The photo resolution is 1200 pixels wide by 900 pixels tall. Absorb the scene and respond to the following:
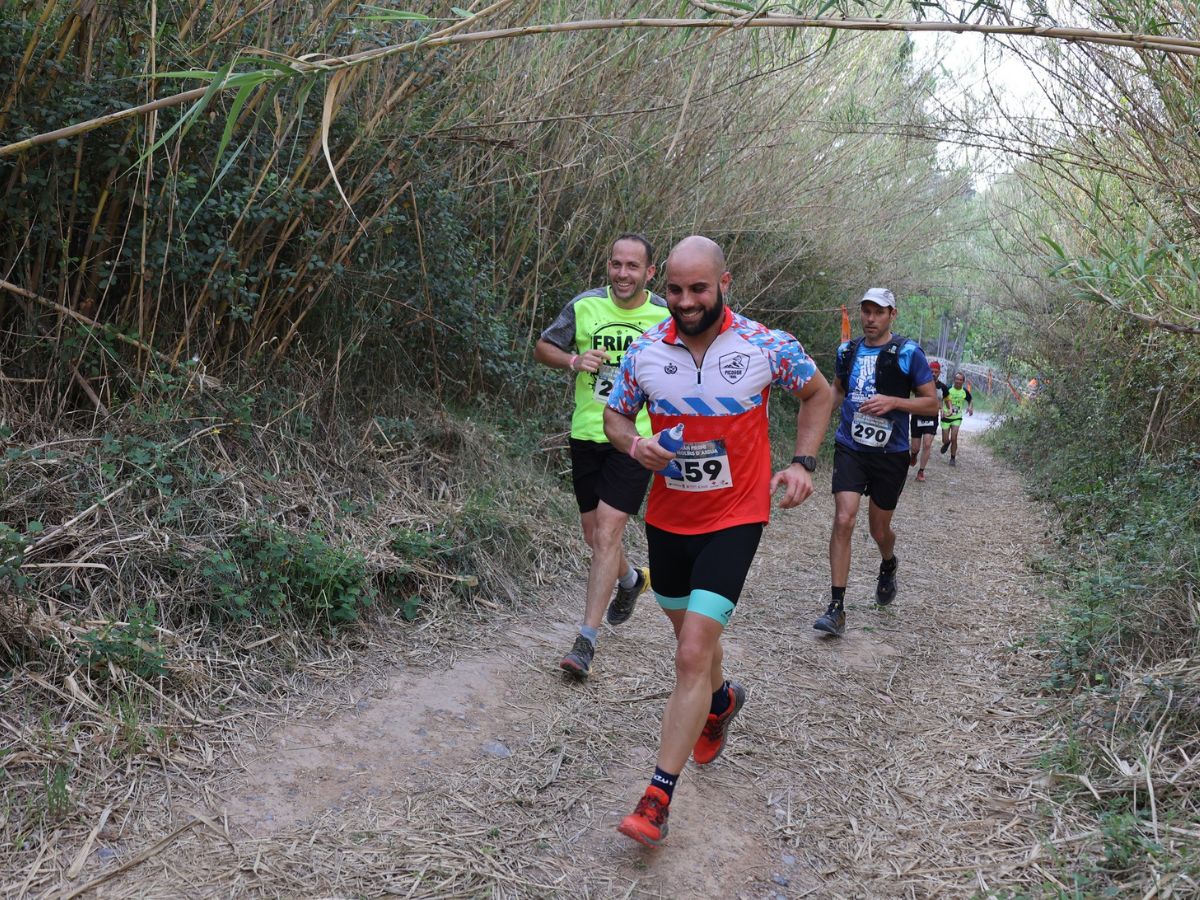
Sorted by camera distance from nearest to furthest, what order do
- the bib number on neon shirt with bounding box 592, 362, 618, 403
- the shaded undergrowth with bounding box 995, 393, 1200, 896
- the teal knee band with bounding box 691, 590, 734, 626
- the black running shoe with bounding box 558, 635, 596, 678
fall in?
the shaded undergrowth with bounding box 995, 393, 1200, 896, the teal knee band with bounding box 691, 590, 734, 626, the black running shoe with bounding box 558, 635, 596, 678, the bib number on neon shirt with bounding box 592, 362, 618, 403

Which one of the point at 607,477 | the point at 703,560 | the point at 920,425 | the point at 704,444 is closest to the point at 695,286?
the point at 704,444

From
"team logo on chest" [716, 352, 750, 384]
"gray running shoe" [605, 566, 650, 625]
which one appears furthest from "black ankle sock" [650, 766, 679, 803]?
"gray running shoe" [605, 566, 650, 625]

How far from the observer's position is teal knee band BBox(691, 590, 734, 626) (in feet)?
10.9

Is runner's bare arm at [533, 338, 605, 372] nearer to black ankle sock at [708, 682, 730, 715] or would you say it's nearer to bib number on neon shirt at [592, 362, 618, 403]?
bib number on neon shirt at [592, 362, 618, 403]

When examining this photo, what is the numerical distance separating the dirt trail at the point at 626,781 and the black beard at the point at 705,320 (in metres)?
1.70

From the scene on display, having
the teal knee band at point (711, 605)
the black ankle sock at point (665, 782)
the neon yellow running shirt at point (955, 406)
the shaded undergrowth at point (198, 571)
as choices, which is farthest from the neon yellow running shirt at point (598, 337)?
the neon yellow running shirt at point (955, 406)

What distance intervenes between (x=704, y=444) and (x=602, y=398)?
1588 millimetres

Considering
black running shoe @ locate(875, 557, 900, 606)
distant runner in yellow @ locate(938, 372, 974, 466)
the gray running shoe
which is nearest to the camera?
the gray running shoe

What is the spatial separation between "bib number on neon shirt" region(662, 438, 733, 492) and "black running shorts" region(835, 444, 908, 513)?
268 cm

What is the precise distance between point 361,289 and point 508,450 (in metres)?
1.76

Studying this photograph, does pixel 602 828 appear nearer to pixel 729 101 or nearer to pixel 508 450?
pixel 508 450

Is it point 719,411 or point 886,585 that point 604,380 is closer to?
point 719,411

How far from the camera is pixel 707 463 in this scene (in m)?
3.50

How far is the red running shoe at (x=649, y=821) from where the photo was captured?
3133 mm
